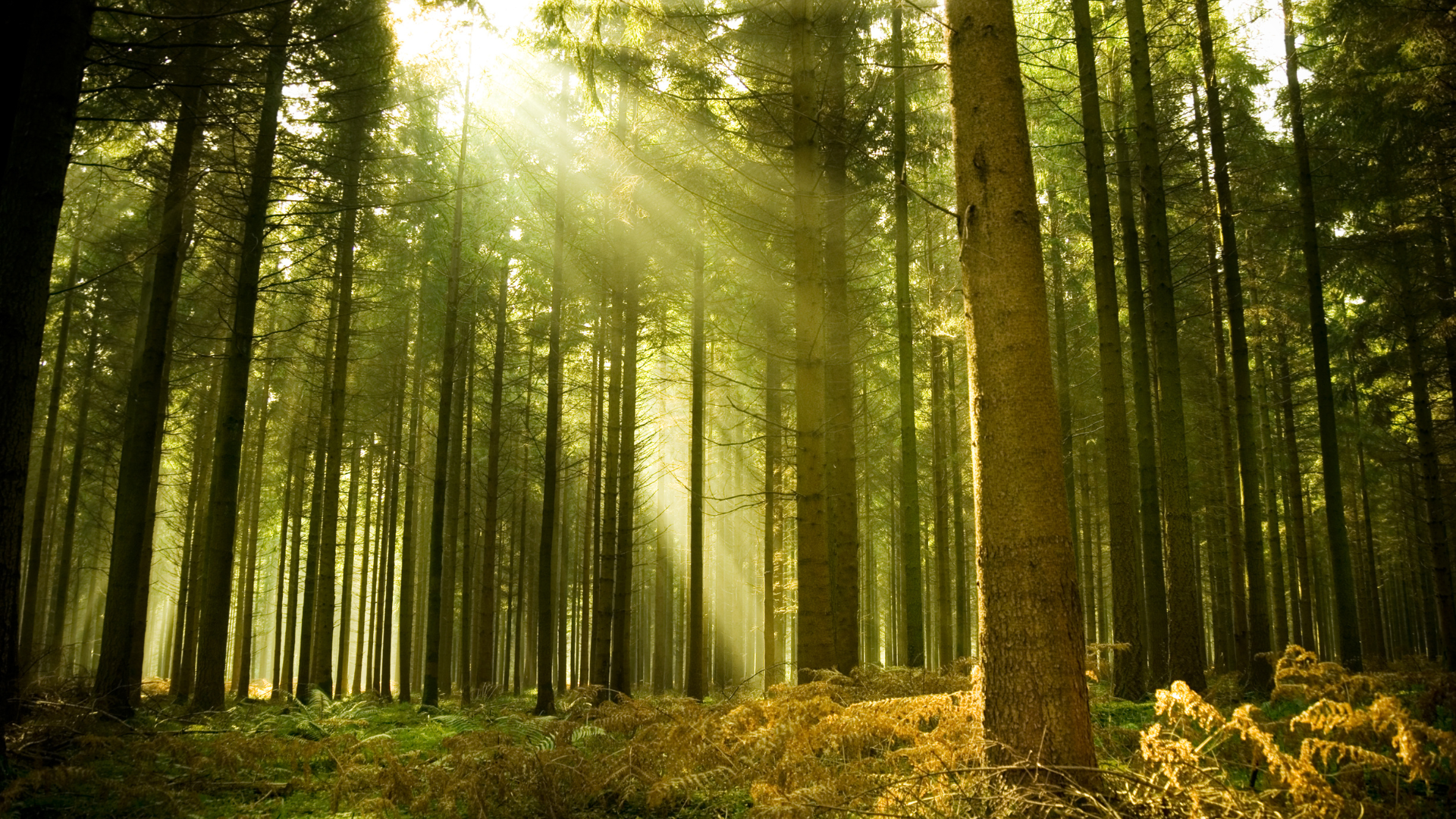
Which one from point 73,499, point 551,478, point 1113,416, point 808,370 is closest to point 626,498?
point 551,478

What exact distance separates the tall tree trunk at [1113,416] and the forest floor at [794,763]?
65.7 inches

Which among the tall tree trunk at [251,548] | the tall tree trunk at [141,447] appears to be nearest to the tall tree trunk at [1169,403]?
the tall tree trunk at [141,447]

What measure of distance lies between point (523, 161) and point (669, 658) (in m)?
19.6

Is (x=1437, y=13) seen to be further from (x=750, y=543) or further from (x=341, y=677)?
(x=341, y=677)

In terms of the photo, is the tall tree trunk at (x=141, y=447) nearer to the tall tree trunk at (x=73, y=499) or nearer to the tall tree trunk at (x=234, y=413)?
the tall tree trunk at (x=234, y=413)

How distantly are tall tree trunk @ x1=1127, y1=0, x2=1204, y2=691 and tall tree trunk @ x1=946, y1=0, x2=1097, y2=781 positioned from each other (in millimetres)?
6547

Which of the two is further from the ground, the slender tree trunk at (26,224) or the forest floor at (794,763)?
the slender tree trunk at (26,224)

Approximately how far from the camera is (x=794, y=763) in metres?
A: 4.57

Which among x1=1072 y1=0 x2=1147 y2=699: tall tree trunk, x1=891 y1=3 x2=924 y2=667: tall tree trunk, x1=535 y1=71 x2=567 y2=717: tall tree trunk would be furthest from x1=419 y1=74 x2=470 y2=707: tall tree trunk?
x1=1072 y1=0 x2=1147 y2=699: tall tree trunk

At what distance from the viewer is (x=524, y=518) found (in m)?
21.7

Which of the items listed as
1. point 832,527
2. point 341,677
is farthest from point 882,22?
point 341,677

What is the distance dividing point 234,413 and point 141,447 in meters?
1.10

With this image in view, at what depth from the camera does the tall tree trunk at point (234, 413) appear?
384 inches

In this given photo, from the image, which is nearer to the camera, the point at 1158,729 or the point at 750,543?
the point at 1158,729
